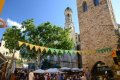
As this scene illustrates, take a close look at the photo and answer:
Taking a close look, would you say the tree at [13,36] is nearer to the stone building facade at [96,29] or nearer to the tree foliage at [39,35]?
the tree foliage at [39,35]

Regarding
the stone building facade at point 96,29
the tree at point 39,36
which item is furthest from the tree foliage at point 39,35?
the stone building facade at point 96,29

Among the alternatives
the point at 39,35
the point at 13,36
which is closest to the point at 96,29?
the point at 39,35

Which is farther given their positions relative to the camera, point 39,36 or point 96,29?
point 39,36

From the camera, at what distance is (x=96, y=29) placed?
20.5 metres

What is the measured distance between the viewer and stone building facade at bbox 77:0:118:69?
19.3m

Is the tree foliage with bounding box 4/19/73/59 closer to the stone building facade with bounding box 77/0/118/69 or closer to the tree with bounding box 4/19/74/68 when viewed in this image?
the tree with bounding box 4/19/74/68

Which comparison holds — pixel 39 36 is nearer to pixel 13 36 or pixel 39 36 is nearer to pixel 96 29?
pixel 13 36

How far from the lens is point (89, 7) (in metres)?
21.8

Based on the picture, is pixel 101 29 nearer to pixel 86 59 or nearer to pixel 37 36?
pixel 86 59

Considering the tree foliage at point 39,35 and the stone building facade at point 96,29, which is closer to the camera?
the stone building facade at point 96,29

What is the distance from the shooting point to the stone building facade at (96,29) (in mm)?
19264

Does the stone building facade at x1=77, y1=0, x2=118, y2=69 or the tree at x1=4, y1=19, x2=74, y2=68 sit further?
the tree at x1=4, y1=19, x2=74, y2=68

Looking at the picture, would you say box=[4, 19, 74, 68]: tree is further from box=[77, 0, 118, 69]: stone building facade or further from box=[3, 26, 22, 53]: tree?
box=[77, 0, 118, 69]: stone building facade

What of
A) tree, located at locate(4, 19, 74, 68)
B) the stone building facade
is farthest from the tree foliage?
the stone building facade
